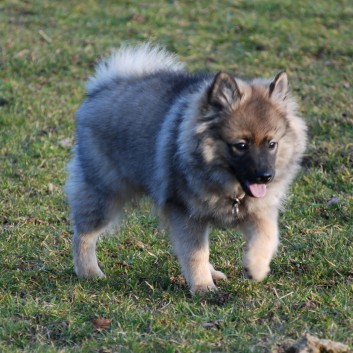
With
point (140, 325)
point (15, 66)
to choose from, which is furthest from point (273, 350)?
point (15, 66)

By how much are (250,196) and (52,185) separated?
2659 mm

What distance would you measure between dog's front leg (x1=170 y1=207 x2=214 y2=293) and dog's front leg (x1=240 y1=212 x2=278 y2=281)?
0.27 m

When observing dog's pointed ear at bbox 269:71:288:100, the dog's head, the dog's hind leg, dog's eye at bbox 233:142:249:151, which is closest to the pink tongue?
the dog's head

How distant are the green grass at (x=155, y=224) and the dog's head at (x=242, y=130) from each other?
79 centimetres

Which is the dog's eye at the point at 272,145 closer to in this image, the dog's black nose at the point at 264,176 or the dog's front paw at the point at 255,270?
the dog's black nose at the point at 264,176

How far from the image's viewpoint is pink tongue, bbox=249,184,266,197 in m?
4.89

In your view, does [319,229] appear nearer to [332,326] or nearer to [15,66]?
[332,326]

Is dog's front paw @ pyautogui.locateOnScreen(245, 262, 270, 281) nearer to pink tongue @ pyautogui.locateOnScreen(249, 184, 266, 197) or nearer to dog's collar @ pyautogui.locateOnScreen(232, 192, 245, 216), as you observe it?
dog's collar @ pyautogui.locateOnScreen(232, 192, 245, 216)

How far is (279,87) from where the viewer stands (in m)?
5.11

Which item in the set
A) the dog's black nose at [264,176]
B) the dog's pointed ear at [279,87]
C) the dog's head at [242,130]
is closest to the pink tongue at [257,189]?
the dog's head at [242,130]

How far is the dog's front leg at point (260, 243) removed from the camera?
5.08 metres

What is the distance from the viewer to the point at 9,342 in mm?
4480

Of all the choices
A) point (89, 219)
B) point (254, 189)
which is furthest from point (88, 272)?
point (254, 189)

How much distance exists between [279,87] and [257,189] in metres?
0.69
